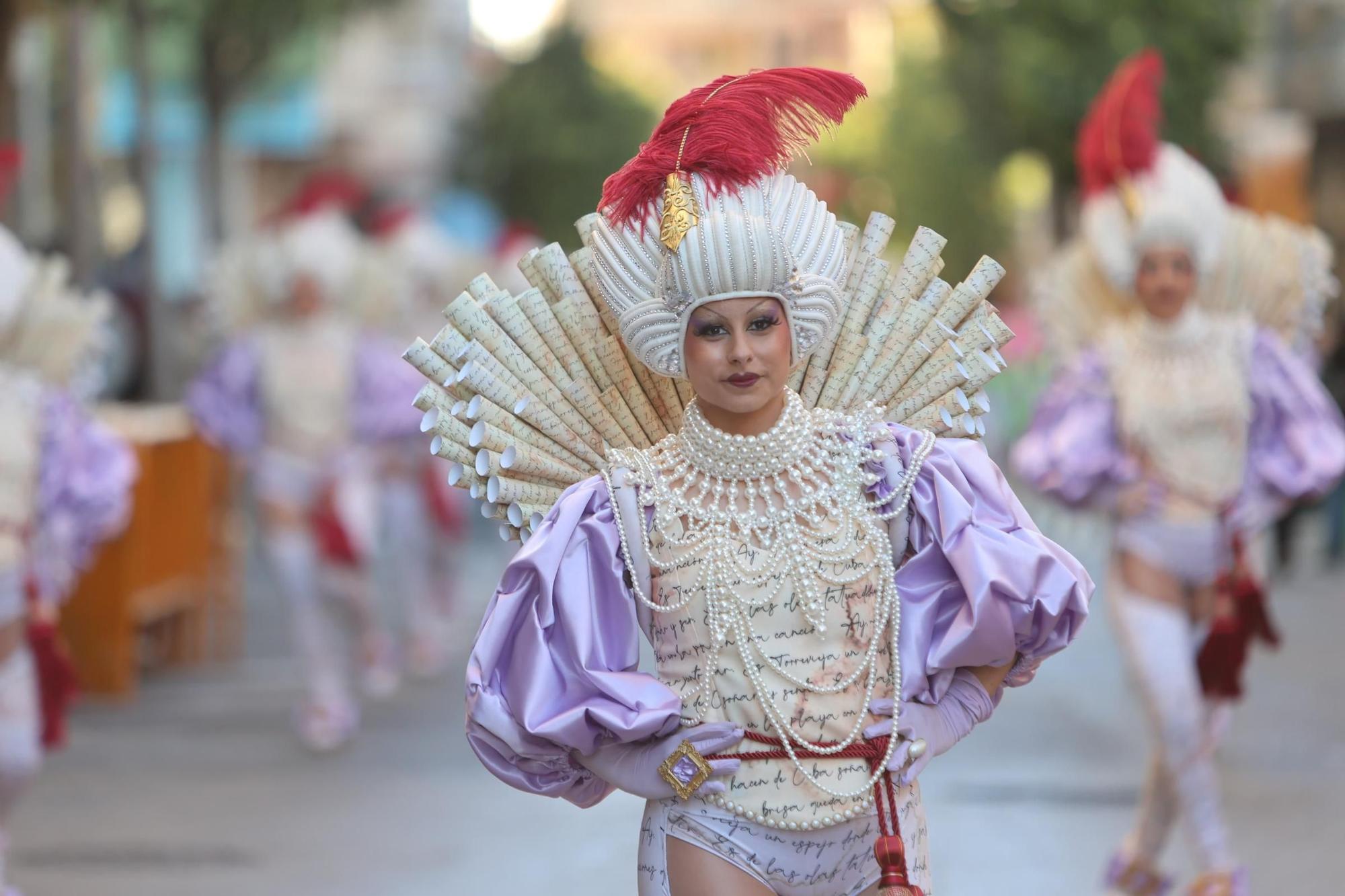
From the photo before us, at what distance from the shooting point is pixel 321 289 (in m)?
9.78

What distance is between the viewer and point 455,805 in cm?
795

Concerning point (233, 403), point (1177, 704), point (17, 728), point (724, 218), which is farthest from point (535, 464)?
point (233, 403)

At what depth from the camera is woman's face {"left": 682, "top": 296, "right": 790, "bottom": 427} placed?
11.6 feet

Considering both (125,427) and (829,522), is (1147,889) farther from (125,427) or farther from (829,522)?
(125,427)

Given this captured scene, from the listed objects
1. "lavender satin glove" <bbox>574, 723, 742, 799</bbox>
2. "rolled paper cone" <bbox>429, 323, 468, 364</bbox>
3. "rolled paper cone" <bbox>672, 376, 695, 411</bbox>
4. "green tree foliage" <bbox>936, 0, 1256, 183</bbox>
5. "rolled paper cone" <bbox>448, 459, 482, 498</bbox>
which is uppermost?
"green tree foliage" <bbox>936, 0, 1256, 183</bbox>

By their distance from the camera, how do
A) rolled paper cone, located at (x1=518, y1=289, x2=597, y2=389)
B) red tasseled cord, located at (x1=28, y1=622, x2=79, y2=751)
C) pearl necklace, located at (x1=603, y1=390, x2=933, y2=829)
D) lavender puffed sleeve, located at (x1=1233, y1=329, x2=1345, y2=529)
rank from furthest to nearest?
lavender puffed sleeve, located at (x1=1233, y1=329, x2=1345, y2=529), red tasseled cord, located at (x1=28, y1=622, x2=79, y2=751), rolled paper cone, located at (x1=518, y1=289, x2=597, y2=389), pearl necklace, located at (x1=603, y1=390, x2=933, y2=829)

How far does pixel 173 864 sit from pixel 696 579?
413cm

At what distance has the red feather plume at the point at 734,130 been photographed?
3.54m

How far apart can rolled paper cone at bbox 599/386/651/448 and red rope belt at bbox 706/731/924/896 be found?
0.65m

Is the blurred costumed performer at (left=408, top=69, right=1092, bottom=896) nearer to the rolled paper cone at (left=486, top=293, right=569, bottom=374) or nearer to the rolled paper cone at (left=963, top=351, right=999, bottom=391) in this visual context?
the rolled paper cone at (left=486, top=293, right=569, bottom=374)

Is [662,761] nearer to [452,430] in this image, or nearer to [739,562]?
[739,562]

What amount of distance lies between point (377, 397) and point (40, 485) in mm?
3814

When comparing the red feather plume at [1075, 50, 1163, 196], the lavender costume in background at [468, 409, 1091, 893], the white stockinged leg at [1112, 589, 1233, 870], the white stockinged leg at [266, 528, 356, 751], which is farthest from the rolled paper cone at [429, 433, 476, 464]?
the white stockinged leg at [266, 528, 356, 751]

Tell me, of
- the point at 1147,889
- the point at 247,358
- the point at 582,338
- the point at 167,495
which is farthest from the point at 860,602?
the point at 167,495
